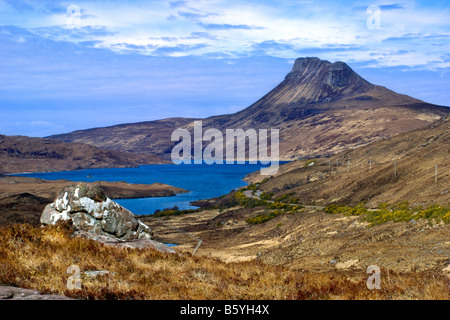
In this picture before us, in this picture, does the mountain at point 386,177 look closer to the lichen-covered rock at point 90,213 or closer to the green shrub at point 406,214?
the green shrub at point 406,214

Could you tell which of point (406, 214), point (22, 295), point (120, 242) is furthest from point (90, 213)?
point (406, 214)

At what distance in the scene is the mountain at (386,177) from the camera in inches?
2005

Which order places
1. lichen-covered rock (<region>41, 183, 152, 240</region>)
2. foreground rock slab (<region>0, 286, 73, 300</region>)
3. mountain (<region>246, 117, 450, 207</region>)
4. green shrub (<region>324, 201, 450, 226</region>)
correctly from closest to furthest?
foreground rock slab (<region>0, 286, 73, 300</region>)
lichen-covered rock (<region>41, 183, 152, 240</region>)
green shrub (<region>324, 201, 450, 226</region>)
mountain (<region>246, 117, 450, 207</region>)

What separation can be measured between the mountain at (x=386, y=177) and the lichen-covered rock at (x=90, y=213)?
29376mm

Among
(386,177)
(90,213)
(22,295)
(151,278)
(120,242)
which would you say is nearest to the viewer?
(22,295)

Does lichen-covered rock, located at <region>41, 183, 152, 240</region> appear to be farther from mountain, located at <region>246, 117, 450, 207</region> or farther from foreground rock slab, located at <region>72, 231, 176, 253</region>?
mountain, located at <region>246, 117, 450, 207</region>

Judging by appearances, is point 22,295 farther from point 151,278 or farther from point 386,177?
point 386,177

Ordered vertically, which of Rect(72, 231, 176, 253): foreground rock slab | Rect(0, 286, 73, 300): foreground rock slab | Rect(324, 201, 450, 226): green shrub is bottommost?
Rect(324, 201, 450, 226): green shrub

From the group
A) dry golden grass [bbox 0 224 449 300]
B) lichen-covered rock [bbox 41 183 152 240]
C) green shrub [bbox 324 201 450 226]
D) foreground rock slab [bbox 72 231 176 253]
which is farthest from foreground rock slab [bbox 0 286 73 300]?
green shrub [bbox 324 201 450 226]

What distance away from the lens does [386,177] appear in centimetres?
6581

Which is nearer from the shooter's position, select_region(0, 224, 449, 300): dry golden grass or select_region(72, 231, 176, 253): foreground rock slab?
select_region(0, 224, 449, 300): dry golden grass

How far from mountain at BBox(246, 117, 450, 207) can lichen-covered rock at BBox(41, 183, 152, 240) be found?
29.4 metres

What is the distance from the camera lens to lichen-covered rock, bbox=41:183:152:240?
18594 millimetres

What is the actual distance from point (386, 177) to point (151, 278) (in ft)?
200
